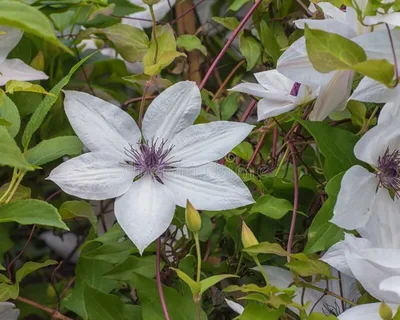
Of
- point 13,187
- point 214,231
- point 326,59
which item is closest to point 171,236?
point 214,231

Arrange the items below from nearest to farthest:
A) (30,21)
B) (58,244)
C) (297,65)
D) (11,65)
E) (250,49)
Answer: (30,21) < (297,65) < (11,65) < (250,49) < (58,244)

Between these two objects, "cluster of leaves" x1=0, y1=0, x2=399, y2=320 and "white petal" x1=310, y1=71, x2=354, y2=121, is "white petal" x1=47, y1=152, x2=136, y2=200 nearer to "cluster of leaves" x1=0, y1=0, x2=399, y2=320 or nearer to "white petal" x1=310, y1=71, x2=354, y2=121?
"cluster of leaves" x1=0, y1=0, x2=399, y2=320

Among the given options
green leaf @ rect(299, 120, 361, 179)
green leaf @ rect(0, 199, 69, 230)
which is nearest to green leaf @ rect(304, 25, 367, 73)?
green leaf @ rect(299, 120, 361, 179)

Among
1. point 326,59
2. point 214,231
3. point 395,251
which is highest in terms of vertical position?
point 326,59

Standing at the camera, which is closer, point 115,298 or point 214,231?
point 115,298

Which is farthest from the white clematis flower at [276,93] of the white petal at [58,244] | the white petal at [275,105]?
the white petal at [58,244]

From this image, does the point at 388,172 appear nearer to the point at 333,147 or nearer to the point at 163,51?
the point at 333,147

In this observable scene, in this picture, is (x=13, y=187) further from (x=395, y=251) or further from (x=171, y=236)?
(x=395, y=251)

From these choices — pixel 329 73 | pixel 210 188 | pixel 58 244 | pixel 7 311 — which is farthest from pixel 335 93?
pixel 58 244
